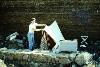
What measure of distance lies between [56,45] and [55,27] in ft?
2.91

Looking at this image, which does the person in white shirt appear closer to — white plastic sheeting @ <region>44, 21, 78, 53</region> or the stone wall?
white plastic sheeting @ <region>44, 21, 78, 53</region>

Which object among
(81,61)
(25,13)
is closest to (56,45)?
(81,61)

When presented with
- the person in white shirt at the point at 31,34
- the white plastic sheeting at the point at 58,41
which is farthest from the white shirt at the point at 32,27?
the white plastic sheeting at the point at 58,41

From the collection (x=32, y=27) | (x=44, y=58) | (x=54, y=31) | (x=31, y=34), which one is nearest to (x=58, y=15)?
(x=54, y=31)

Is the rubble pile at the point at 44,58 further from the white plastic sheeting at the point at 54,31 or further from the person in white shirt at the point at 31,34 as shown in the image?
the white plastic sheeting at the point at 54,31

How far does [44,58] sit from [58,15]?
2193mm

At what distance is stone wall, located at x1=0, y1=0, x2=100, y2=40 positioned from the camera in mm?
12398

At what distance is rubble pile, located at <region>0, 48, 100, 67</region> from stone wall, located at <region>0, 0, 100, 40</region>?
154 centimetres

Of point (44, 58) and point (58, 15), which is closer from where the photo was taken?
point (44, 58)

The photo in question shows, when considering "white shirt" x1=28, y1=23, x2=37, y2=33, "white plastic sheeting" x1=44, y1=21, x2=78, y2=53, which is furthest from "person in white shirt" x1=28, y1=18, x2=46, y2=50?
Answer: "white plastic sheeting" x1=44, y1=21, x2=78, y2=53

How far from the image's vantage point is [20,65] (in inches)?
458

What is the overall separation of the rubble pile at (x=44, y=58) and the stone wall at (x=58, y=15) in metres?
1.54

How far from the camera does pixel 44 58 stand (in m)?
11.2

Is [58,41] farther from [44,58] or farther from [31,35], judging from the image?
[31,35]
